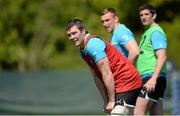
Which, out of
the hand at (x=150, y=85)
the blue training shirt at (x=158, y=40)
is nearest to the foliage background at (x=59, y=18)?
the blue training shirt at (x=158, y=40)

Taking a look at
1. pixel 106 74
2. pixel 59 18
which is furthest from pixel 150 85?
pixel 59 18

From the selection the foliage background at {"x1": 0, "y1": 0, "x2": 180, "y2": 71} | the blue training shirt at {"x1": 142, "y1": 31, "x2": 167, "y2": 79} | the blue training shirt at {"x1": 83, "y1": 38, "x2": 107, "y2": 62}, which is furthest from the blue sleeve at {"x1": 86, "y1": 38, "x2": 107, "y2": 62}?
the foliage background at {"x1": 0, "y1": 0, "x2": 180, "y2": 71}

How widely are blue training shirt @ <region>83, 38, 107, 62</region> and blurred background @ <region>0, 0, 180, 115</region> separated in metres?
6.57

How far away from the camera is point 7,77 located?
747 inches

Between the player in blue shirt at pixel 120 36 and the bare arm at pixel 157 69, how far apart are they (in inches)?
9.9

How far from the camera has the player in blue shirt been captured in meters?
7.13

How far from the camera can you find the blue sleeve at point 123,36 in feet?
23.6

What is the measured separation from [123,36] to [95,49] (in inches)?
41.8

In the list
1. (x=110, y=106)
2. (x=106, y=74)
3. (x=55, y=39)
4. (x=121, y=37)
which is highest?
(x=55, y=39)

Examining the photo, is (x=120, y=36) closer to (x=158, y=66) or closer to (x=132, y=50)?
(x=132, y=50)

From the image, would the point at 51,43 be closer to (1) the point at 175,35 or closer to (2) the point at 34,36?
(2) the point at 34,36

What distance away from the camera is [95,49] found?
622 centimetres

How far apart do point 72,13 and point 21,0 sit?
2.53 m

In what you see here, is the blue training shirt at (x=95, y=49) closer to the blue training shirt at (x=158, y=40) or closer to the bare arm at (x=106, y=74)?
the bare arm at (x=106, y=74)
